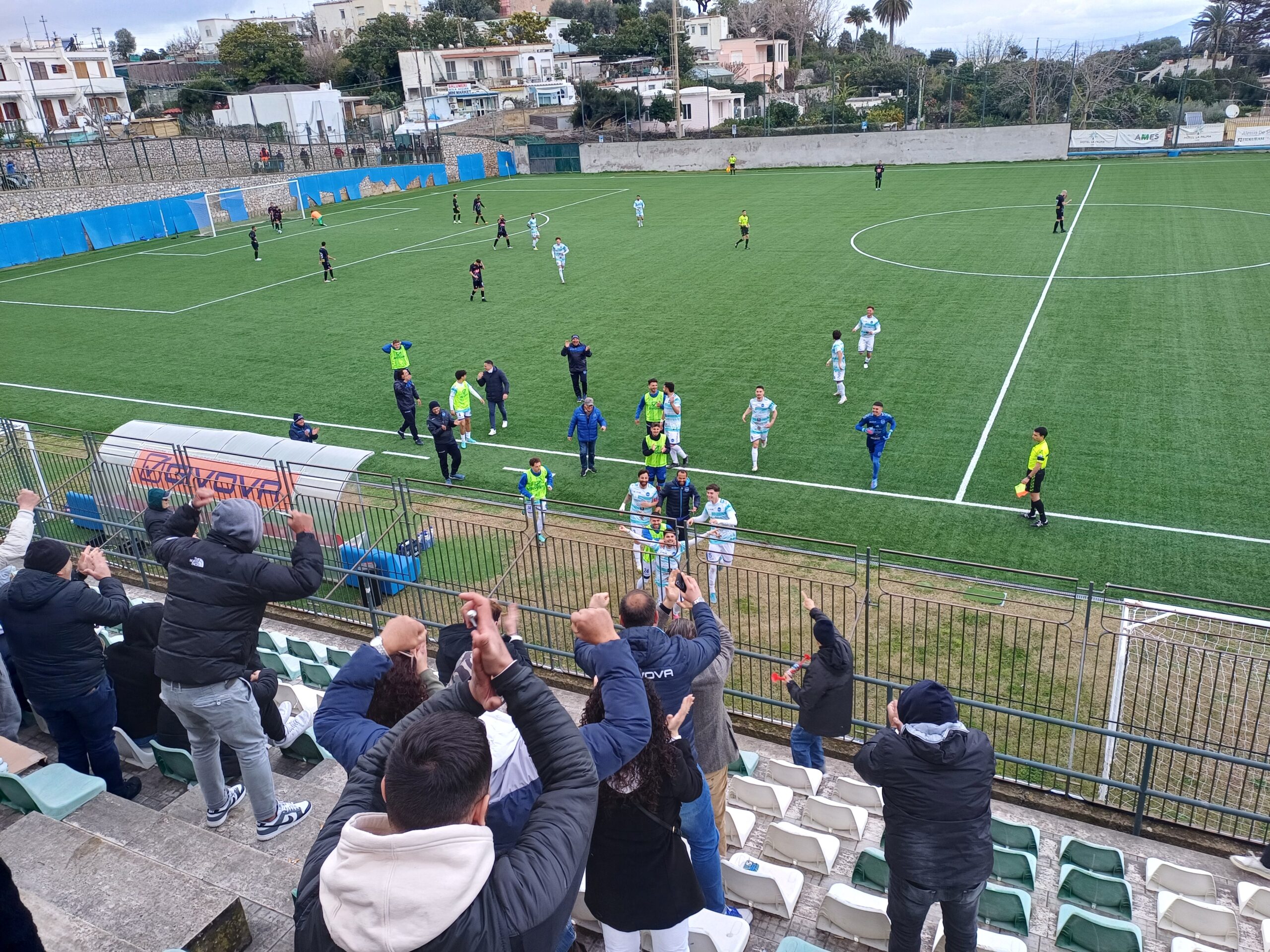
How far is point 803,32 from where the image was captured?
10519cm

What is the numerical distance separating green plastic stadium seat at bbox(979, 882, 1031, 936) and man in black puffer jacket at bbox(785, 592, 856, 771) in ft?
6.06

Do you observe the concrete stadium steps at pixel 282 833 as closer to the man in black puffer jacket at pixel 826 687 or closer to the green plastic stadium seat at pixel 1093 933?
the man in black puffer jacket at pixel 826 687

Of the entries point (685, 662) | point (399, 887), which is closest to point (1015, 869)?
point (685, 662)

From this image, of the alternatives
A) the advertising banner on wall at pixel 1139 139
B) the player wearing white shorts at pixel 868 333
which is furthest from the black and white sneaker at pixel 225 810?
the advertising banner on wall at pixel 1139 139

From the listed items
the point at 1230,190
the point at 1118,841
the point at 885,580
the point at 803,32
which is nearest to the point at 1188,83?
the point at 1230,190

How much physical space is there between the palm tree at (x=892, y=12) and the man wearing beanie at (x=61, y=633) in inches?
3967

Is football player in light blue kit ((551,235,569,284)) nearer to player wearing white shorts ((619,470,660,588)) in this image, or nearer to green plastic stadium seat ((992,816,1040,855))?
player wearing white shorts ((619,470,660,588))

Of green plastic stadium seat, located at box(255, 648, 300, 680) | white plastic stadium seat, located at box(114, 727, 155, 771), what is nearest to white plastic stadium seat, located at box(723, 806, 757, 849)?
white plastic stadium seat, located at box(114, 727, 155, 771)

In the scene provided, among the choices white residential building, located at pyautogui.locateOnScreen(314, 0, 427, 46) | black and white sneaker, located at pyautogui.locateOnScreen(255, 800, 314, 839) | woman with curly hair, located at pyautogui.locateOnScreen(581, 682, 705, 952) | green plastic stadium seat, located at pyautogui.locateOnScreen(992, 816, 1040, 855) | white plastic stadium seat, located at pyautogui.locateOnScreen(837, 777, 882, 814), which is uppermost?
white residential building, located at pyautogui.locateOnScreen(314, 0, 427, 46)

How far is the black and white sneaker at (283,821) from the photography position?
5.67 m

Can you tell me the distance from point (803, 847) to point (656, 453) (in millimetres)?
8919

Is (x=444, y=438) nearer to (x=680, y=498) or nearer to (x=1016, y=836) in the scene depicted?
(x=680, y=498)

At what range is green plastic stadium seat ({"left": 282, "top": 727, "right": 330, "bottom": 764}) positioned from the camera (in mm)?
6895

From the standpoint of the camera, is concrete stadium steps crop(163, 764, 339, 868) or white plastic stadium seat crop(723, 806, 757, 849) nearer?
concrete stadium steps crop(163, 764, 339, 868)
